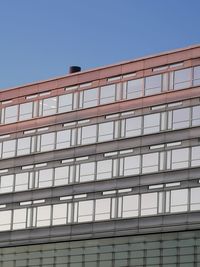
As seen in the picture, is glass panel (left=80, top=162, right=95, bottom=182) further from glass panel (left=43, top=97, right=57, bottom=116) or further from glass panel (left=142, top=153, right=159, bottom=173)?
glass panel (left=43, top=97, right=57, bottom=116)

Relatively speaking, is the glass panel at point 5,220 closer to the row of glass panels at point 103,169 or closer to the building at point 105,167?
the building at point 105,167

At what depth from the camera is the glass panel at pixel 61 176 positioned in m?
91.3

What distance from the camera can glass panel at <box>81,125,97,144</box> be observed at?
9044cm

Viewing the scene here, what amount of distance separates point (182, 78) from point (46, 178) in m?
14.9

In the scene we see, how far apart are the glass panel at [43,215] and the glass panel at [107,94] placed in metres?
9.71

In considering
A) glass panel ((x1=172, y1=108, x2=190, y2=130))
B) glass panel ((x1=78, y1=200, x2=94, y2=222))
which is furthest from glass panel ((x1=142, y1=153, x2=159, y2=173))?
glass panel ((x1=78, y1=200, x2=94, y2=222))

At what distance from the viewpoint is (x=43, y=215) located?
92.0 meters

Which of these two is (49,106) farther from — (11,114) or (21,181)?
(21,181)

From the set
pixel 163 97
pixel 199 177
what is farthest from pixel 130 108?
pixel 199 177

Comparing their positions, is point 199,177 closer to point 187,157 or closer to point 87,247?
A: point 187,157

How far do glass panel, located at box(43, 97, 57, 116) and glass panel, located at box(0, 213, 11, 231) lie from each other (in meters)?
8.81

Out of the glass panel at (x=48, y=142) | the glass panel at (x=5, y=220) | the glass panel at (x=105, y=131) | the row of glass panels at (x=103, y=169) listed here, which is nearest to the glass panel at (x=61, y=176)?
the row of glass panels at (x=103, y=169)

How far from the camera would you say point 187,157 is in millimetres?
83750

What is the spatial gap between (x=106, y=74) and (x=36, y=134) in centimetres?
875
